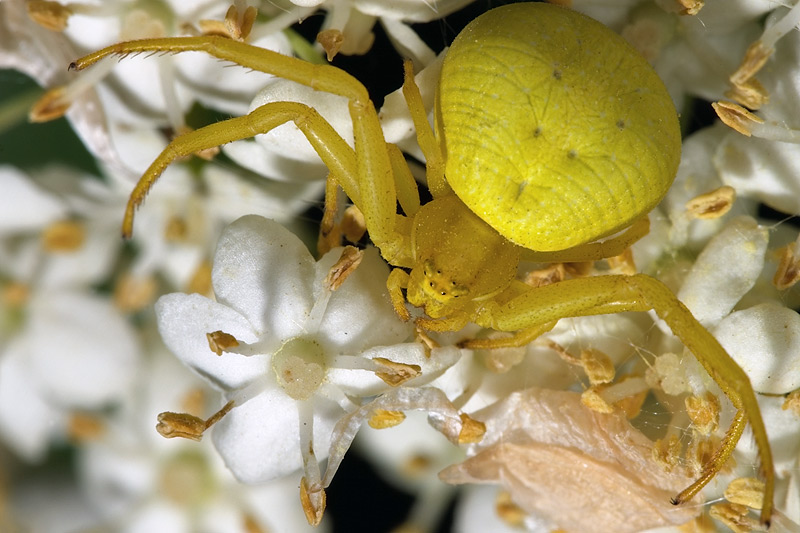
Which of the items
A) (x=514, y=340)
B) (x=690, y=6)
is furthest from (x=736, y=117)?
(x=514, y=340)

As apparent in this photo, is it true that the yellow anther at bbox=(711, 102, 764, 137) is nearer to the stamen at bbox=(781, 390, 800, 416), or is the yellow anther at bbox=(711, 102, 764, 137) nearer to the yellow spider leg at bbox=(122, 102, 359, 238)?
the stamen at bbox=(781, 390, 800, 416)

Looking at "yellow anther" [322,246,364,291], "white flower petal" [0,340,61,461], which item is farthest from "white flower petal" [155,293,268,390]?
"white flower petal" [0,340,61,461]

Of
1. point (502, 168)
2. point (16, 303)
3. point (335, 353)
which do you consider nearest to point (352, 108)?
point (502, 168)

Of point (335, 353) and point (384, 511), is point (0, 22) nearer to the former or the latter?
point (335, 353)

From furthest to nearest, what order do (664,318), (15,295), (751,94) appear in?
(15,295) < (751,94) < (664,318)

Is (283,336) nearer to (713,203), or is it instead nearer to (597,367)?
(597,367)

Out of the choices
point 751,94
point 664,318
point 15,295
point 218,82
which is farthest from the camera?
point 15,295
